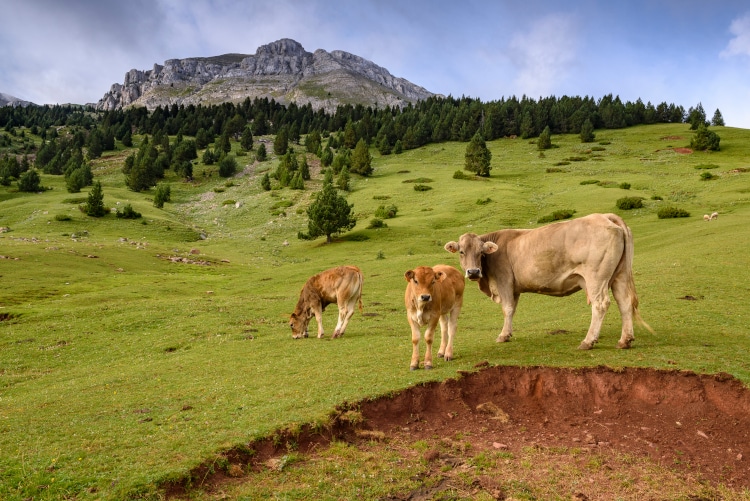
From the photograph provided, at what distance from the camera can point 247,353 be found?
16812 mm

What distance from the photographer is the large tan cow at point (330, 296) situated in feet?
61.8

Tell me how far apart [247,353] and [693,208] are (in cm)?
5024

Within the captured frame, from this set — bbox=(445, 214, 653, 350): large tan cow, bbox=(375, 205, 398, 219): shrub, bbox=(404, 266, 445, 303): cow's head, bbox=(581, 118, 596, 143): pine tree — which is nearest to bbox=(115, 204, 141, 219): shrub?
bbox=(375, 205, 398, 219): shrub

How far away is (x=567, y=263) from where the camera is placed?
42.7 ft

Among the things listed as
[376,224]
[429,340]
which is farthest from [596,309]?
[376,224]

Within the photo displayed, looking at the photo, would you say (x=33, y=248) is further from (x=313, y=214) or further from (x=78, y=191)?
(x=78, y=191)

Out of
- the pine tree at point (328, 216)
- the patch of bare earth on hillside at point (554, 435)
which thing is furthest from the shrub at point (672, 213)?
the patch of bare earth on hillside at point (554, 435)

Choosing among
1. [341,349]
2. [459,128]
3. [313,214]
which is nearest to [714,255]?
[341,349]

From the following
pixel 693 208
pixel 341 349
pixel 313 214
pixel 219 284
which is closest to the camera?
pixel 341 349

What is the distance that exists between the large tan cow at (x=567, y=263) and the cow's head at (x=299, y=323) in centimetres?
783

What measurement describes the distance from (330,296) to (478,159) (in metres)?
73.7

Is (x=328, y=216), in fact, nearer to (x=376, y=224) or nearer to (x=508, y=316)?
(x=376, y=224)

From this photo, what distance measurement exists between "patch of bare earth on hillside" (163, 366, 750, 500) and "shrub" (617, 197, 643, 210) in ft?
160

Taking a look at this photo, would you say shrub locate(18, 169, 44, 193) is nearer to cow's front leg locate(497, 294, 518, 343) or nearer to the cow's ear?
the cow's ear
